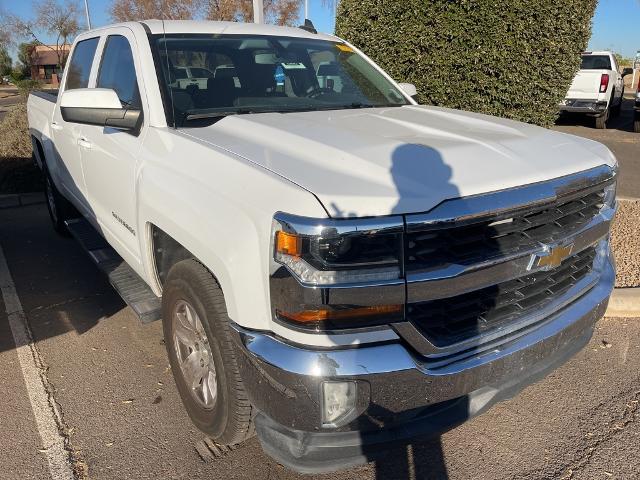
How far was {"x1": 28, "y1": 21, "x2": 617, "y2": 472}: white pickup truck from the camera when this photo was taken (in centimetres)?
196

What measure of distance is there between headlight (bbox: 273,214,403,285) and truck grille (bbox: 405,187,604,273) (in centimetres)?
8

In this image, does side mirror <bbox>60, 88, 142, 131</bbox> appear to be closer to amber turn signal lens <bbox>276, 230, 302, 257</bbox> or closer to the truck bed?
amber turn signal lens <bbox>276, 230, 302, 257</bbox>

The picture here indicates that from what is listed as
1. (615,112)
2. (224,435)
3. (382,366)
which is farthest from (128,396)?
(615,112)

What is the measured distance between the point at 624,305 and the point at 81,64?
4.67 m

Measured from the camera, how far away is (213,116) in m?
3.10

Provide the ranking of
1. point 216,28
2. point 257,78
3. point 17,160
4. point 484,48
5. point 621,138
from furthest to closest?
point 621,138
point 17,160
point 484,48
point 216,28
point 257,78

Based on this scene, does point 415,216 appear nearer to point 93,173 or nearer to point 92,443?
point 92,443

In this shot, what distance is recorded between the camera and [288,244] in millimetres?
1942

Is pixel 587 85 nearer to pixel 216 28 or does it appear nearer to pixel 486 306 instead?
pixel 216 28

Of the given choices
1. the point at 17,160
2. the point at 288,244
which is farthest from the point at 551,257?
the point at 17,160

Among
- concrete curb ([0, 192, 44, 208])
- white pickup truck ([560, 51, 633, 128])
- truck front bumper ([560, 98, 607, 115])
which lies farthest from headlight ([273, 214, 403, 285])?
truck front bumper ([560, 98, 607, 115])

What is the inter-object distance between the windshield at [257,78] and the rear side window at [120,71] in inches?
9.4

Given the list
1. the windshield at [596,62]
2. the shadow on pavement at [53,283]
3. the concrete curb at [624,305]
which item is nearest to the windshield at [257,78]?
the shadow on pavement at [53,283]

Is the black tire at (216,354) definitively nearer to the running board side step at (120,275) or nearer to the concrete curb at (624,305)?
the running board side step at (120,275)
